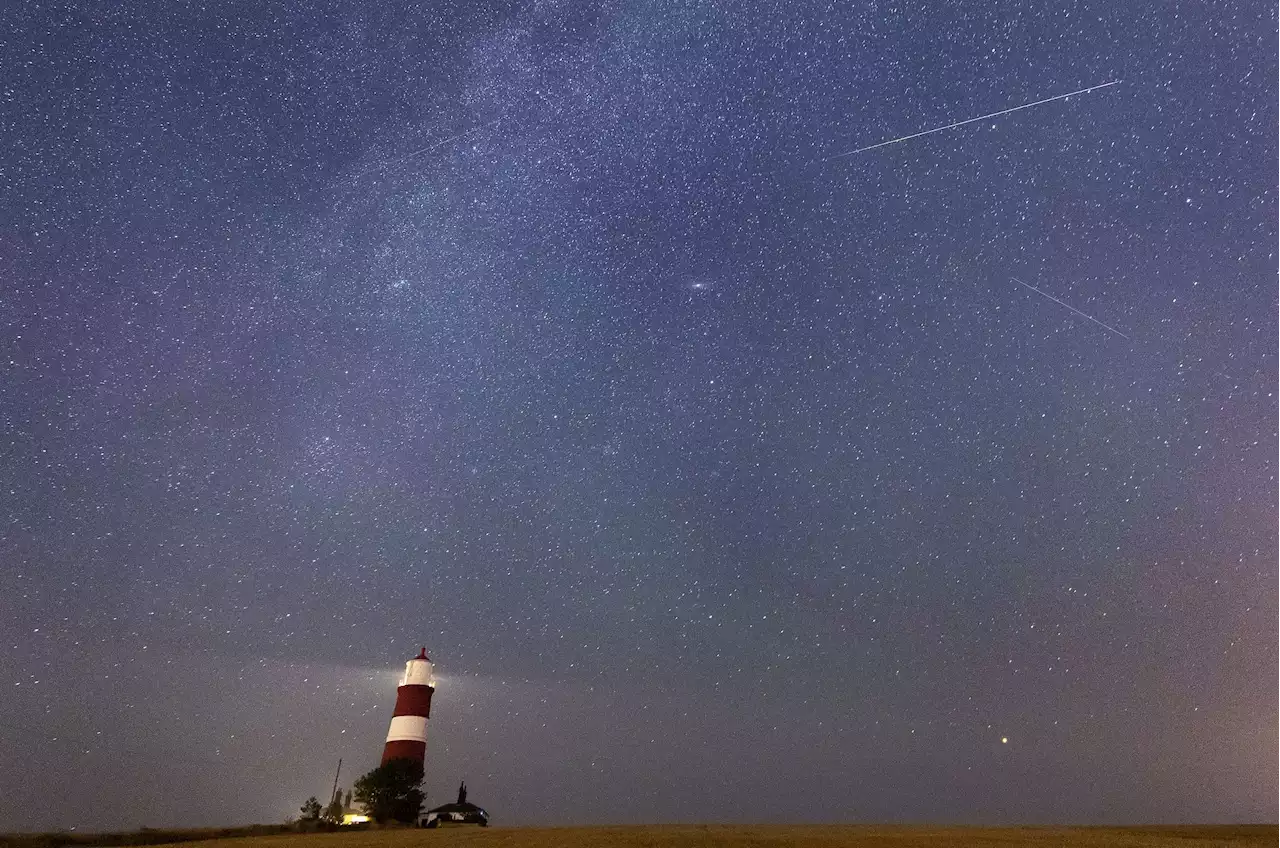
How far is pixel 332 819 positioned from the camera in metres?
58.5

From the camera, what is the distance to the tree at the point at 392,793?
180 feet

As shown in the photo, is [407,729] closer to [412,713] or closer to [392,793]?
[412,713]

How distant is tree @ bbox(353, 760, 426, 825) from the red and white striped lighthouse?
1412 millimetres

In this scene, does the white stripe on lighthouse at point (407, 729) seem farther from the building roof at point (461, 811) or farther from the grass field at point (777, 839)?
the grass field at point (777, 839)

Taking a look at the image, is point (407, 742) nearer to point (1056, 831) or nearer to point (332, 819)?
point (332, 819)

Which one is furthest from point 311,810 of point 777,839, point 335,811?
point 777,839

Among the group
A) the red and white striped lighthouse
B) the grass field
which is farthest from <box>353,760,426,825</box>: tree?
the grass field

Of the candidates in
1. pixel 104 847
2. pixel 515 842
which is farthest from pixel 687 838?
pixel 104 847

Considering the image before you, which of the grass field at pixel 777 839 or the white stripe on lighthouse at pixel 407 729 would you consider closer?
the grass field at pixel 777 839

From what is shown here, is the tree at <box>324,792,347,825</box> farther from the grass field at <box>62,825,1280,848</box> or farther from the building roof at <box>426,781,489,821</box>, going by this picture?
the grass field at <box>62,825,1280,848</box>

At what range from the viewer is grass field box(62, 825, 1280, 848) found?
31312 millimetres

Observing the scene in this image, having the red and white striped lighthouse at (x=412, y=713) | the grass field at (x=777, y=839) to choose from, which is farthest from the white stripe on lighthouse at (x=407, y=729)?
the grass field at (x=777, y=839)

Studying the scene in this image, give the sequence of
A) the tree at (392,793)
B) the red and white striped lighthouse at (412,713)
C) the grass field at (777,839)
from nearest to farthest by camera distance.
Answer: the grass field at (777,839)
the tree at (392,793)
the red and white striped lighthouse at (412,713)

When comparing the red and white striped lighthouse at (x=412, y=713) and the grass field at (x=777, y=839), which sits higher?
the red and white striped lighthouse at (x=412, y=713)
